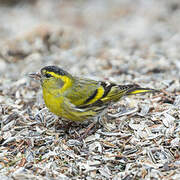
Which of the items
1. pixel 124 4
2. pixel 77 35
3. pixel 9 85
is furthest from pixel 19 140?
pixel 124 4

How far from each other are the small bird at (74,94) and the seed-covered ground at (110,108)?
0.97ft

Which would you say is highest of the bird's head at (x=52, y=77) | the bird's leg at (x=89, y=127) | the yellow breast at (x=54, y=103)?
the bird's head at (x=52, y=77)

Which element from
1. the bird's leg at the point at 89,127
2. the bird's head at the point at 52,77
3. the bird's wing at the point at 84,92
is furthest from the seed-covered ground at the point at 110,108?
the bird's head at the point at 52,77

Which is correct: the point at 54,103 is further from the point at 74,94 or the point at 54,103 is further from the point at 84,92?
the point at 84,92

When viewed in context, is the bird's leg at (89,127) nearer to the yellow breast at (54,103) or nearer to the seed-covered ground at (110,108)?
the seed-covered ground at (110,108)

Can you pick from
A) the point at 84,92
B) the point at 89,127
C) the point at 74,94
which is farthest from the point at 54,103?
the point at 89,127

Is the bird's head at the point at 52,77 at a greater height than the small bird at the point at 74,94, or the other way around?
the bird's head at the point at 52,77

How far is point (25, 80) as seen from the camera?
245 inches

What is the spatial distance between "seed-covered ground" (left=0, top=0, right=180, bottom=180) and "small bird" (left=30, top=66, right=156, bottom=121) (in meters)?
0.30

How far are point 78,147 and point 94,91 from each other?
0.91m

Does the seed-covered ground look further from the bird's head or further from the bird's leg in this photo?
the bird's head

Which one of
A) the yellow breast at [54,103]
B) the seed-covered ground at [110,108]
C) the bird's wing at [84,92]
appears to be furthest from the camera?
the bird's wing at [84,92]

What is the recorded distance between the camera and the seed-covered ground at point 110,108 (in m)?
3.99

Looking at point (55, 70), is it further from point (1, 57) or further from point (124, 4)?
point (124, 4)
